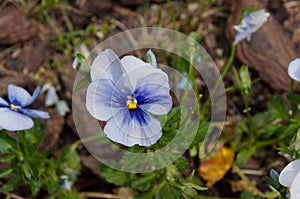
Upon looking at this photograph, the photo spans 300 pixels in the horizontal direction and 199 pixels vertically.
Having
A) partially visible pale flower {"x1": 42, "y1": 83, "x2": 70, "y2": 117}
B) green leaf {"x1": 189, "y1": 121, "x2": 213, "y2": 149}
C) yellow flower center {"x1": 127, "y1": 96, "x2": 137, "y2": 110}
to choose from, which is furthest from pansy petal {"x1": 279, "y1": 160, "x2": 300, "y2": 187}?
partially visible pale flower {"x1": 42, "y1": 83, "x2": 70, "y2": 117}

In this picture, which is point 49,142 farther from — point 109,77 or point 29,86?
point 109,77

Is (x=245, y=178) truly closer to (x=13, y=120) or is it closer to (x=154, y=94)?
(x=154, y=94)

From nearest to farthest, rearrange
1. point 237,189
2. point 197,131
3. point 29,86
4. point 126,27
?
point 197,131, point 237,189, point 29,86, point 126,27

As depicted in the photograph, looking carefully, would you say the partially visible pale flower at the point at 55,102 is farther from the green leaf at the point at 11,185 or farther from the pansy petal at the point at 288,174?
the pansy petal at the point at 288,174

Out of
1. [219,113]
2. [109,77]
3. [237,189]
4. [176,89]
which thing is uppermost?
[109,77]

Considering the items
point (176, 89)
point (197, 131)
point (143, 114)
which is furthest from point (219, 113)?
point (143, 114)

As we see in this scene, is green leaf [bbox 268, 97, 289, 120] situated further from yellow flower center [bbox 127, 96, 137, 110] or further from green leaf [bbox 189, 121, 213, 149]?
yellow flower center [bbox 127, 96, 137, 110]
